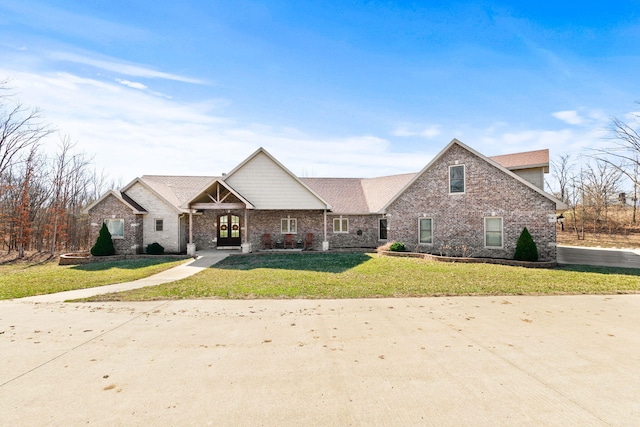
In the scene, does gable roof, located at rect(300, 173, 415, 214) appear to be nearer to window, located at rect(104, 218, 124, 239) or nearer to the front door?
the front door

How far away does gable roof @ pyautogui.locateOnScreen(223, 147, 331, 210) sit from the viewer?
68.3 ft

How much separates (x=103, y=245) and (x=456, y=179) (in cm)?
2102

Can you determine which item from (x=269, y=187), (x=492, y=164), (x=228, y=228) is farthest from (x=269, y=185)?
(x=492, y=164)

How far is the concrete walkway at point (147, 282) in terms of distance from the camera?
9.24 meters

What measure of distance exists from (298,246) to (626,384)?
19260 millimetres

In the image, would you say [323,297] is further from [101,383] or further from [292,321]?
[101,383]

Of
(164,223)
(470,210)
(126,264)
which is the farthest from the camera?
(164,223)

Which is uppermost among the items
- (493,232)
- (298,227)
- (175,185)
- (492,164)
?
(175,185)

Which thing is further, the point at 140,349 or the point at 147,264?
the point at 147,264

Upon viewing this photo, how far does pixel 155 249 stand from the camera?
2062 centimetres

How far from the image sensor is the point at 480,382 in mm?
4082

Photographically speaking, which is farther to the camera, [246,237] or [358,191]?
[358,191]

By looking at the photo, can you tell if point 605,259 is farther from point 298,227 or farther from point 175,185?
point 175,185

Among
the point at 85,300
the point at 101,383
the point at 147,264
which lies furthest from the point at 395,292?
the point at 147,264
